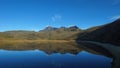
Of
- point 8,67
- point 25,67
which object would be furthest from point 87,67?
point 8,67

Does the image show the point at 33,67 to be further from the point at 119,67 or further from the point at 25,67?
the point at 119,67

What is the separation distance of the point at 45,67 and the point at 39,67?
2.86ft

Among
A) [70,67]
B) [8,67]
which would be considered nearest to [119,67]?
[70,67]

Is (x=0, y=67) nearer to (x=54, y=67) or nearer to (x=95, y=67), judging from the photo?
(x=54, y=67)

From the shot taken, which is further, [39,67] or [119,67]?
[39,67]

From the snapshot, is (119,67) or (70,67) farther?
(70,67)

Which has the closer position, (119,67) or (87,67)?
(119,67)

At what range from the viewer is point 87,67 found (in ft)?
99.6

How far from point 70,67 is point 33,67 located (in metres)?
5.20

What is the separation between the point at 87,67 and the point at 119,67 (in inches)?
270

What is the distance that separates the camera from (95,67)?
30.2 metres

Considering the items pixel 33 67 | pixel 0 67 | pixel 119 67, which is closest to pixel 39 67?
pixel 33 67

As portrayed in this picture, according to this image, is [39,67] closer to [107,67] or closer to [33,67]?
[33,67]

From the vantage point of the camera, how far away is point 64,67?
30.0 metres
